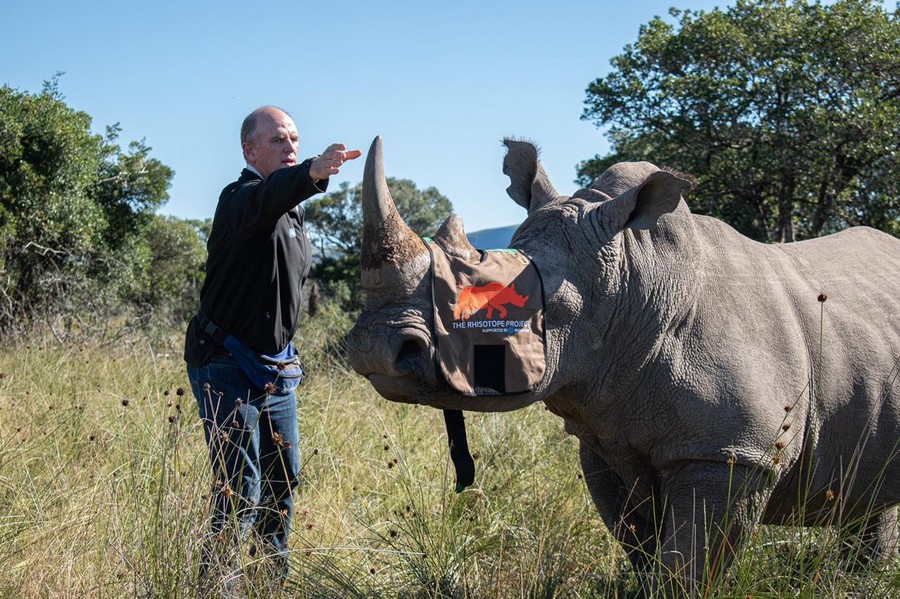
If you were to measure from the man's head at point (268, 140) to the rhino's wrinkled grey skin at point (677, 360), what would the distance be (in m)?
1.16

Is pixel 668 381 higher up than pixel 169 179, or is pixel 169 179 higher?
pixel 169 179

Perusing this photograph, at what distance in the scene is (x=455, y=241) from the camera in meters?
3.21

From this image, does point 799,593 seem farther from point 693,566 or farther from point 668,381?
point 668,381

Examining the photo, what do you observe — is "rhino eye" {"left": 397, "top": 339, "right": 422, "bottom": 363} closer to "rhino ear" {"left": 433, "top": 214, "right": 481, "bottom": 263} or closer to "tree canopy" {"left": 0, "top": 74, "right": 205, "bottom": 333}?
"rhino ear" {"left": 433, "top": 214, "right": 481, "bottom": 263}

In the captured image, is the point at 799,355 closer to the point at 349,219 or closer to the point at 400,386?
the point at 400,386

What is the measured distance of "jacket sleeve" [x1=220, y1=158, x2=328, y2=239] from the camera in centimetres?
359

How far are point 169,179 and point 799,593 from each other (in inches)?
488

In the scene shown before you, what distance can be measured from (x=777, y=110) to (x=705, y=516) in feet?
33.2

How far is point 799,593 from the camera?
3.09 metres

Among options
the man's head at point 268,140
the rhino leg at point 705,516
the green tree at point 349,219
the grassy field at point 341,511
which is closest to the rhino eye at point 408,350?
the grassy field at point 341,511

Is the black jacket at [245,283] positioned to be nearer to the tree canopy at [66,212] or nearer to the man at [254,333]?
the man at [254,333]

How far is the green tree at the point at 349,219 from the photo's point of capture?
77.2 ft

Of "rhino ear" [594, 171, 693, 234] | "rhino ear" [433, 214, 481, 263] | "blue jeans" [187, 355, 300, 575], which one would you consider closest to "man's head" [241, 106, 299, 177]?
"blue jeans" [187, 355, 300, 575]

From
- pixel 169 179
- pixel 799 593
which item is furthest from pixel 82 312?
pixel 799 593
